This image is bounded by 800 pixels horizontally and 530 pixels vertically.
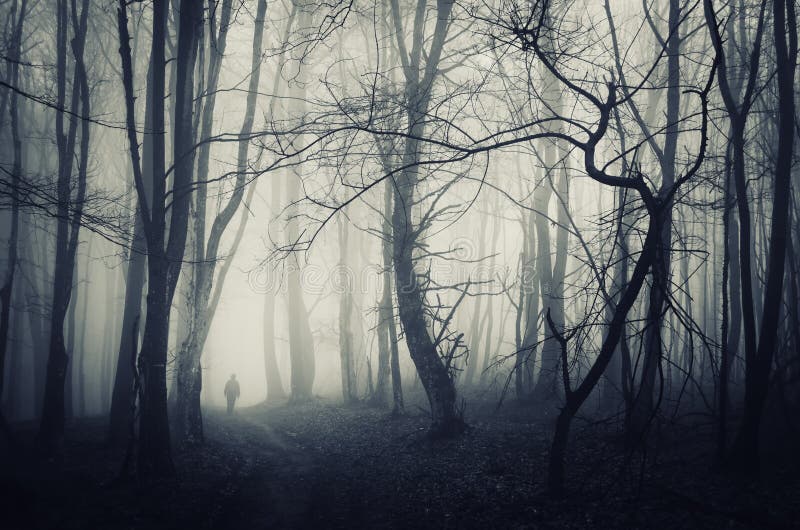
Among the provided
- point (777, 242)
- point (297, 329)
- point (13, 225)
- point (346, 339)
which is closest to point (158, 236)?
point (13, 225)

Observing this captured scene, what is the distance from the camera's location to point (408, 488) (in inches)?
263

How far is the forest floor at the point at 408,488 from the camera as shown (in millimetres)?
4848

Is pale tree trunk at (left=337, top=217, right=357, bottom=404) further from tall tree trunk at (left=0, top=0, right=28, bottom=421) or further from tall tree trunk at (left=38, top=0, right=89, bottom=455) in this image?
tall tree trunk at (left=0, top=0, right=28, bottom=421)

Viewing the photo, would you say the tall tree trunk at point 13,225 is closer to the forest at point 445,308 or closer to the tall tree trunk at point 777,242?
the forest at point 445,308

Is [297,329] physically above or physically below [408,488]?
above

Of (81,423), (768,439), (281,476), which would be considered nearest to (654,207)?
(768,439)

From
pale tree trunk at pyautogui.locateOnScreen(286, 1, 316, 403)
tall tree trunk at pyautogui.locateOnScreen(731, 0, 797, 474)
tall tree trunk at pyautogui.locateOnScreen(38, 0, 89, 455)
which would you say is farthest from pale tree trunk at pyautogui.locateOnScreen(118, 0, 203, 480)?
pale tree trunk at pyautogui.locateOnScreen(286, 1, 316, 403)

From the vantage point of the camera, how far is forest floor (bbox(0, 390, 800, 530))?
4848mm

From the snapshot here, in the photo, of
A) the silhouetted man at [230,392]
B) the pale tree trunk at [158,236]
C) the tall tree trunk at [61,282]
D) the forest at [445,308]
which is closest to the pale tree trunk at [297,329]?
the silhouetted man at [230,392]

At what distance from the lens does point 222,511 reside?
19.5 feet

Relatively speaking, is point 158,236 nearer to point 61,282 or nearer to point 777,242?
point 61,282

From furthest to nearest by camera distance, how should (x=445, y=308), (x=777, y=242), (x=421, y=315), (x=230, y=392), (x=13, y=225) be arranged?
1. (x=230, y=392)
2. (x=13, y=225)
3. (x=445, y=308)
4. (x=421, y=315)
5. (x=777, y=242)

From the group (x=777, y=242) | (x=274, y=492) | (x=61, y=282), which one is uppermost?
(x=777, y=242)

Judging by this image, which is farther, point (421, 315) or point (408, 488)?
point (421, 315)
